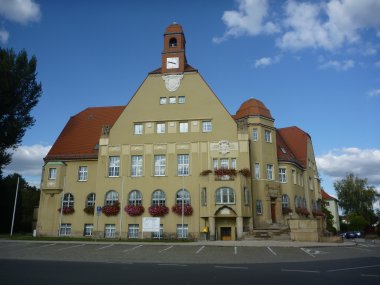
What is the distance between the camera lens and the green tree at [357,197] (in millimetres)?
65312

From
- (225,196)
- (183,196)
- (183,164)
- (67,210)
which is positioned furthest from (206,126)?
(67,210)

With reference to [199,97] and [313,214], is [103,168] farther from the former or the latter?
[313,214]

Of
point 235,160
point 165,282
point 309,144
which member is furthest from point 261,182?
point 165,282

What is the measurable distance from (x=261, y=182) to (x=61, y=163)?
2038 cm

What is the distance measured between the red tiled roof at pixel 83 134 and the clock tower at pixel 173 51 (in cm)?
901

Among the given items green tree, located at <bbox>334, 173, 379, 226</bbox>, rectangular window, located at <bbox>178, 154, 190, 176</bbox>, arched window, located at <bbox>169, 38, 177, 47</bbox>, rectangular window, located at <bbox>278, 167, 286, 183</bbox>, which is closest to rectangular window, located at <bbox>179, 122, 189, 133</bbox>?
rectangular window, located at <bbox>178, 154, 190, 176</bbox>

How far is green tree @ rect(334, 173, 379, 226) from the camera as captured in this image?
6531cm

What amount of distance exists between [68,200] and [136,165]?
8.00 meters

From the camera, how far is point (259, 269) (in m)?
13.8

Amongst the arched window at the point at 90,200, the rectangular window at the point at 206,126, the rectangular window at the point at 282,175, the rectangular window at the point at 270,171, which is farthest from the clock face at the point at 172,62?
the rectangular window at the point at 282,175

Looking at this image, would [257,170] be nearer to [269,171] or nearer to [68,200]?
[269,171]

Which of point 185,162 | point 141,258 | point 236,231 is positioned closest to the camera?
point 141,258

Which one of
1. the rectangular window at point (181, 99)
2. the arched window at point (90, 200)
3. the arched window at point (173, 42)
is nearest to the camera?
the arched window at point (90, 200)

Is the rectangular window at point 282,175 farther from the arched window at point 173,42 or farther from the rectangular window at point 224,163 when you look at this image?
the arched window at point 173,42
